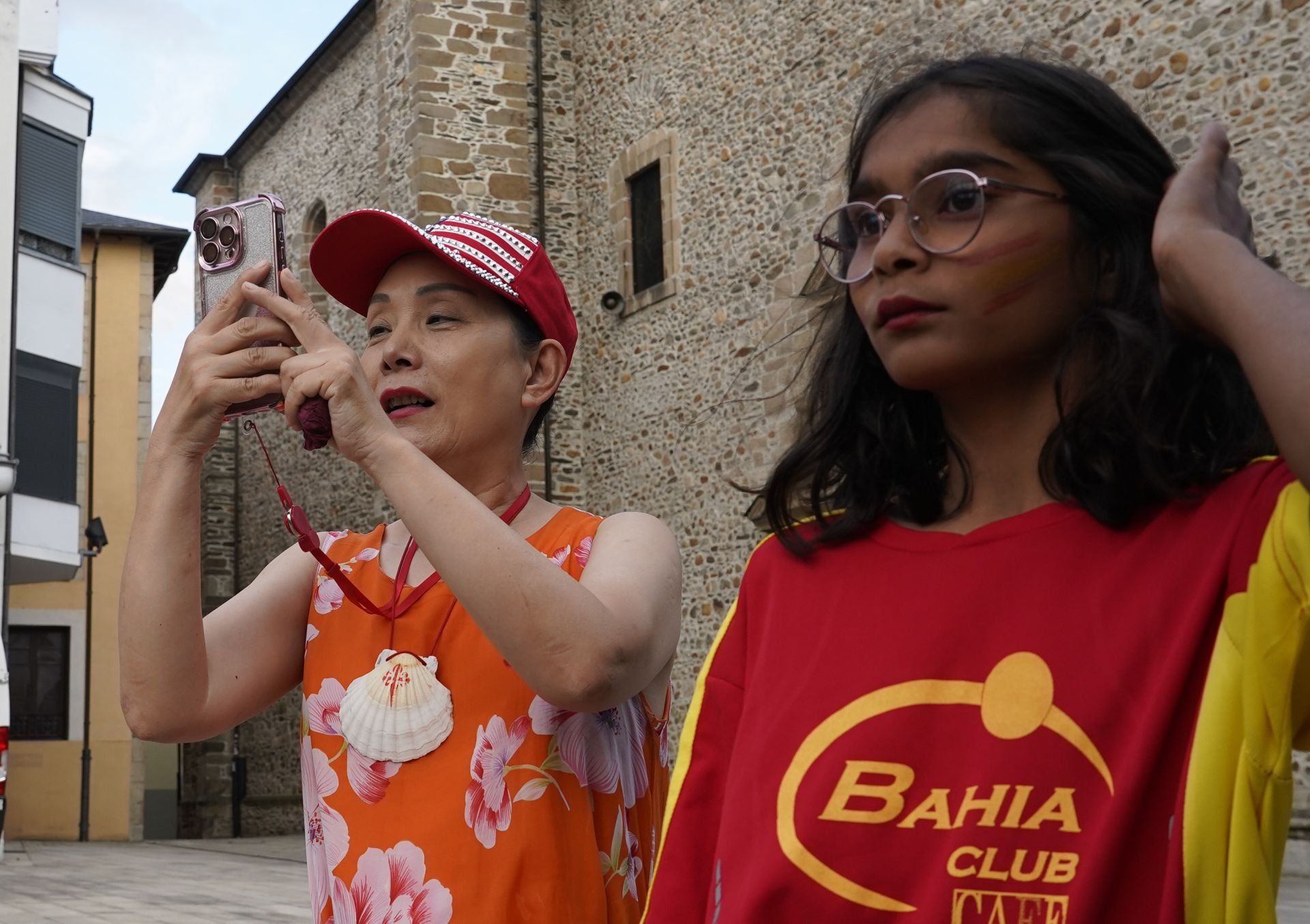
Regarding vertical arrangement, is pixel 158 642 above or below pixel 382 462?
below

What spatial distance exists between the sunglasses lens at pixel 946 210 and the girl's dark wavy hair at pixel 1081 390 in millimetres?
75

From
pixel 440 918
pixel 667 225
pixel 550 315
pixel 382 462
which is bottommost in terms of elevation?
pixel 440 918

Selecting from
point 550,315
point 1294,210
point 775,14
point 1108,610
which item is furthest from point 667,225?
point 1108,610

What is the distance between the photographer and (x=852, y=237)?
151 centimetres

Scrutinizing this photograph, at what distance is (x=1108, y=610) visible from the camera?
1.23 metres

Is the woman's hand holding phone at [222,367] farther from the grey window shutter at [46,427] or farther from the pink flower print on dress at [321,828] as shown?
the grey window shutter at [46,427]

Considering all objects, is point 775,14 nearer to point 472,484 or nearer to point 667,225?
point 667,225

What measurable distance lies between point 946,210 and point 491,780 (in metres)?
0.82

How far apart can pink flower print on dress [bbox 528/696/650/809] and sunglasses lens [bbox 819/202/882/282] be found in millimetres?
579

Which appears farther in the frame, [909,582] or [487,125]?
[487,125]

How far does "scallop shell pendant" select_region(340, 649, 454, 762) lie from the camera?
1.77 metres

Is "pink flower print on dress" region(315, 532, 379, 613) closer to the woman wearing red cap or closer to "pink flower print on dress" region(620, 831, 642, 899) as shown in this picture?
the woman wearing red cap

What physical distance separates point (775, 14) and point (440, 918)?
11740mm

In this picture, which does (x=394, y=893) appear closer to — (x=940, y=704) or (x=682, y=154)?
(x=940, y=704)
